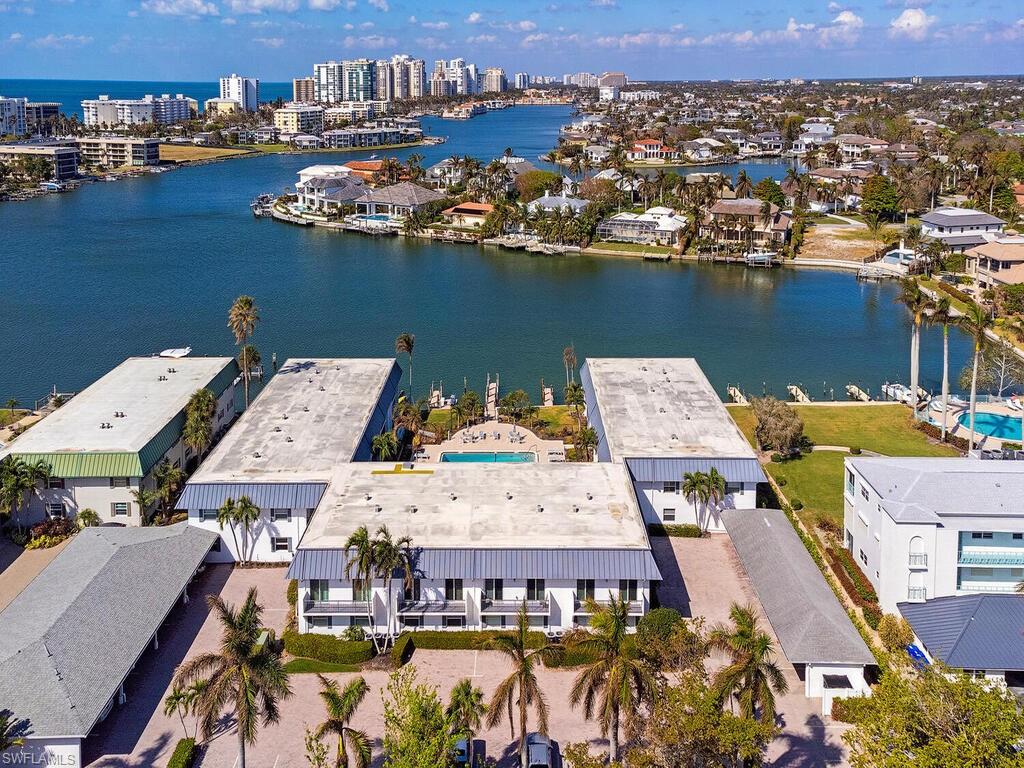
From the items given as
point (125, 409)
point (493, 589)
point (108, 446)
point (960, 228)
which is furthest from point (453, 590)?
point (960, 228)

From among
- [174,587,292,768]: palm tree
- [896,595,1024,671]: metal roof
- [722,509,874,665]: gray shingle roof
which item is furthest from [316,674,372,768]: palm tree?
[896,595,1024,671]: metal roof

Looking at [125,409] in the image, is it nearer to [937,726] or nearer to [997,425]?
[937,726]

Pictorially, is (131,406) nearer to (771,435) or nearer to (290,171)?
(771,435)

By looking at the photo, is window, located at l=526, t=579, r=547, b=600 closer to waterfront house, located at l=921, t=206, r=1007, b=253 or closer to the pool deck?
the pool deck

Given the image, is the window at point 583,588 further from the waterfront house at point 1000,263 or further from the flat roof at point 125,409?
the waterfront house at point 1000,263

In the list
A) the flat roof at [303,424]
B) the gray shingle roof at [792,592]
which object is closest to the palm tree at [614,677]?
the gray shingle roof at [792,592]

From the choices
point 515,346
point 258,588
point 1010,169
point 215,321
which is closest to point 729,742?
point 258,588
